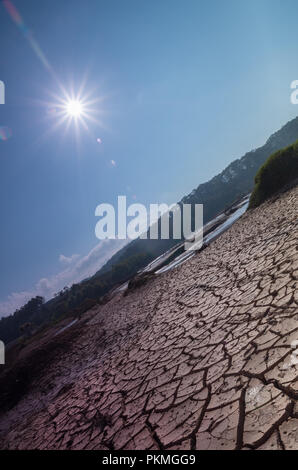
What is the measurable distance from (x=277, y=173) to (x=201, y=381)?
44.1 feet

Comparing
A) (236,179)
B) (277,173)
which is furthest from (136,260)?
(236,179)

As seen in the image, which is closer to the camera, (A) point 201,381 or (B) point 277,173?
(A) point 201,381

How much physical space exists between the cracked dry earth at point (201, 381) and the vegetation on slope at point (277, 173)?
8332 mm

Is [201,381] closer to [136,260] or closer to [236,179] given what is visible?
[136,260]

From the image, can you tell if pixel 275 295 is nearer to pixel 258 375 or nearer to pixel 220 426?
pixel 258 375

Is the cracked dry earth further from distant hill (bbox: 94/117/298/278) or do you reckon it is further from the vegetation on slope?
distant hill (bbox: 94/117/298/278)

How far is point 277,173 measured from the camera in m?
13.1

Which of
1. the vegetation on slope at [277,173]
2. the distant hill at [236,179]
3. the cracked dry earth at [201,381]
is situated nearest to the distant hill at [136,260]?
the distant hill at [236,179]

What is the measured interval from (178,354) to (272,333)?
1.50 m

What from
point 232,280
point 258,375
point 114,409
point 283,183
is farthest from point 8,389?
point 283,183

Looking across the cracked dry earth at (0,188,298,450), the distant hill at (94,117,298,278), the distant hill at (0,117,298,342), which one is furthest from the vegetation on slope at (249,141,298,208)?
the distant hill at (94,117,298,278)

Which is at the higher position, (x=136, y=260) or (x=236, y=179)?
(x=236, y=179)

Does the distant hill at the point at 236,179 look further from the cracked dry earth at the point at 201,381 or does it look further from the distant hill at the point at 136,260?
the cracked dry earth at the point at 201,381

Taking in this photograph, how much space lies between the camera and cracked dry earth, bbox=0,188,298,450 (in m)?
1.92
